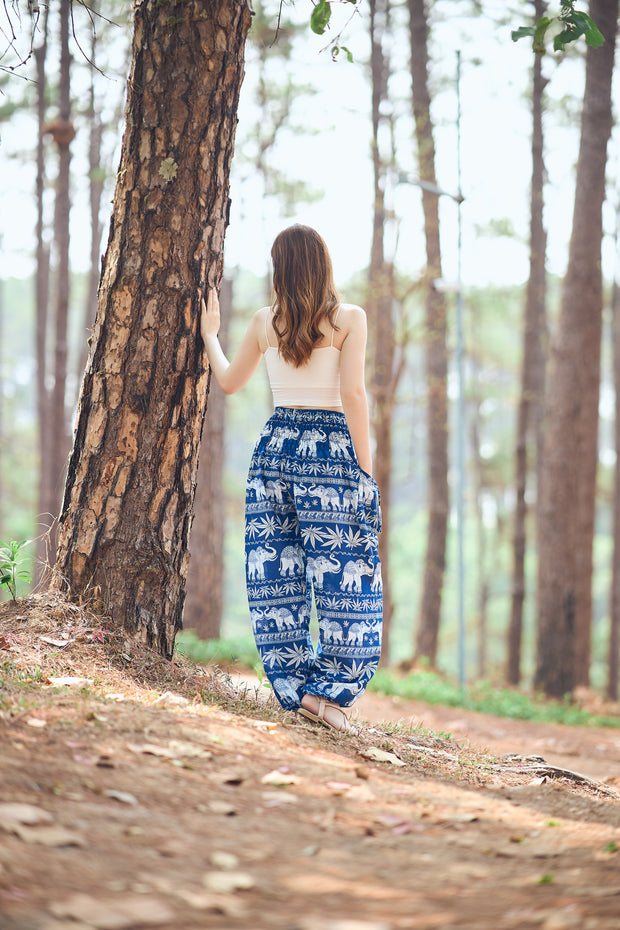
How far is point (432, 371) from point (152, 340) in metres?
9.17

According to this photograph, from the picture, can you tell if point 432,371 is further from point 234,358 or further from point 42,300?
point 234,358

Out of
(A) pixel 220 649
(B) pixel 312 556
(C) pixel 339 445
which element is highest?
(C) pixel 339 445

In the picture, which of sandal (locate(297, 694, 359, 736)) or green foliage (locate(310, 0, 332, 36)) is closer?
sandal (locate(297, 694, 359, 736))

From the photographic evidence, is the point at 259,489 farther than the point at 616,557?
No

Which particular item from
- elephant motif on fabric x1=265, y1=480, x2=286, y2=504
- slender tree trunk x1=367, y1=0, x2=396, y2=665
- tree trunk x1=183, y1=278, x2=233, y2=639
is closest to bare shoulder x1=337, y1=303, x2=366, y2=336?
elephant motif on fabric x1=265, y1=480, x2=286, y2=504

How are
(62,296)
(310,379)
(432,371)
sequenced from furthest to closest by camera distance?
(432,371)
(62,296)
(310,379)

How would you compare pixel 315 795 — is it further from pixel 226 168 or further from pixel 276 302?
pixel 226 168

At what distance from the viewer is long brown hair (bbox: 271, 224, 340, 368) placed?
3.30 meters

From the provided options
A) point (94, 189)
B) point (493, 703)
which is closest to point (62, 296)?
point (94, 189)

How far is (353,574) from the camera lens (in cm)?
339

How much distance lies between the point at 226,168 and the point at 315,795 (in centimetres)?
272

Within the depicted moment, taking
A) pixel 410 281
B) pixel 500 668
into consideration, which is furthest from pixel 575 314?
pixel 500 668

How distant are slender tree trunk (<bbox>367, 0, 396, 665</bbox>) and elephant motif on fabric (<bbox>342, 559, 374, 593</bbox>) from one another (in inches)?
254

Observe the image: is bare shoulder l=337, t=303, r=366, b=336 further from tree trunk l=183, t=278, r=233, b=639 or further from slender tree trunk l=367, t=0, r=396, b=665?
slender tree trunk l=367, t=0, r=396, b=665
